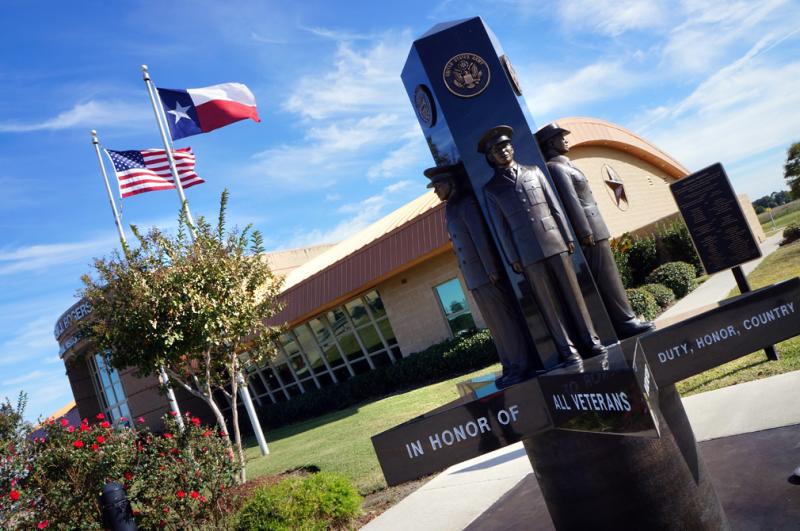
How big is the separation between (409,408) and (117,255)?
720cm

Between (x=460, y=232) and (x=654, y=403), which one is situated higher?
(x=460, y=232)

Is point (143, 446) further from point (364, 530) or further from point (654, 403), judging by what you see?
point (654, 403)

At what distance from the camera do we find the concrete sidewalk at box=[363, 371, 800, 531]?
19.4 feet

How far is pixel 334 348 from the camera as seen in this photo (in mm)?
22391

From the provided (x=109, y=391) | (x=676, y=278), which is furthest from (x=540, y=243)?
(x=109, y=391)

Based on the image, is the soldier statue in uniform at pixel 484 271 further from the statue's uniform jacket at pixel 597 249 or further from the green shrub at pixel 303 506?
the green shrub at pixel 303 506

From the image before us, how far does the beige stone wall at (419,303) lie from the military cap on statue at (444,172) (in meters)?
13.8

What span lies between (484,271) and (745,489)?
101 inches

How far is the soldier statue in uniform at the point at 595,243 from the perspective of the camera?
4.11 meters

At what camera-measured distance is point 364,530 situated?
6.78 metres

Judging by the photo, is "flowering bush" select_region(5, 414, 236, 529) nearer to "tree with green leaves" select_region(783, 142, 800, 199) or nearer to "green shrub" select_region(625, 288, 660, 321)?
"green shrub" select_region(625, 288, 660, 321)

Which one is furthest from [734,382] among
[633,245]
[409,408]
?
[633,245]

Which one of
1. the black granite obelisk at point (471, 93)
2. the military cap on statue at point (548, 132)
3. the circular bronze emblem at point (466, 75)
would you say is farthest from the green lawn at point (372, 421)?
the circular bronze emblem at point (466, 75)

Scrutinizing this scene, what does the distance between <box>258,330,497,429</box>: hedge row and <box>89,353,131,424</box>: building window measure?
34.0ft
